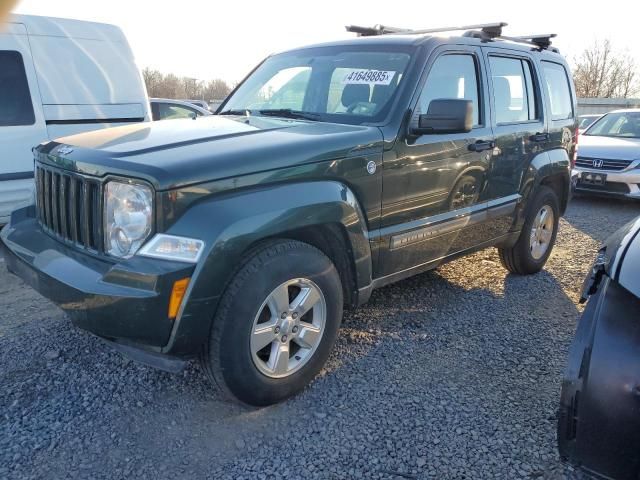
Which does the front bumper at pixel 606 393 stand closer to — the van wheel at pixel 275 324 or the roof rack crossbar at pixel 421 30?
the van wheel at pixel 275 324

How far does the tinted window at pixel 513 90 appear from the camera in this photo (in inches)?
163

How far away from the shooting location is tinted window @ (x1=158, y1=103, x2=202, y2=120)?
8.91 meters

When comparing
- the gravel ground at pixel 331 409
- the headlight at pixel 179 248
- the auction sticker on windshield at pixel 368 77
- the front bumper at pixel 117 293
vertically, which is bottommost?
the gravel ground at pixel 331 409

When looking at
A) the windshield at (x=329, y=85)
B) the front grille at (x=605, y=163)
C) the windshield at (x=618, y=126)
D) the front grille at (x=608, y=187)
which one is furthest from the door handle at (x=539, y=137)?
the windshield at (x=618, y=126)

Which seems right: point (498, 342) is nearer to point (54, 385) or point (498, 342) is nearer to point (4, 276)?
point (54, 385)

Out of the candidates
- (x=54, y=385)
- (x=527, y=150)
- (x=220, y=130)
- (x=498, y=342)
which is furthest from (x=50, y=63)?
(x=498, y=342)

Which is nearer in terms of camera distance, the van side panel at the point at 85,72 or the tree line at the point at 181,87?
the van side panel at the point at 85,72

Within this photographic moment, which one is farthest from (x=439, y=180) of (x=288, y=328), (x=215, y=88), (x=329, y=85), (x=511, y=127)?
(x=215, y=88)

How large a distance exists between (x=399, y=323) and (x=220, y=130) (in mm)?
1842

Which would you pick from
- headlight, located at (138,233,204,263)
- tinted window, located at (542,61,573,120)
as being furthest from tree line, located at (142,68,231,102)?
headlight, located at (138,233,204,263)

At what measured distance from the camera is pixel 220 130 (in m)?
3.10

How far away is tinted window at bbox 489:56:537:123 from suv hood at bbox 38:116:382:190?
60.8 inches

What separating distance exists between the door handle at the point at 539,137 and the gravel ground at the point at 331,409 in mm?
1457

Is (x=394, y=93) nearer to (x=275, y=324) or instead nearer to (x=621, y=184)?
(x=275, y=324)
